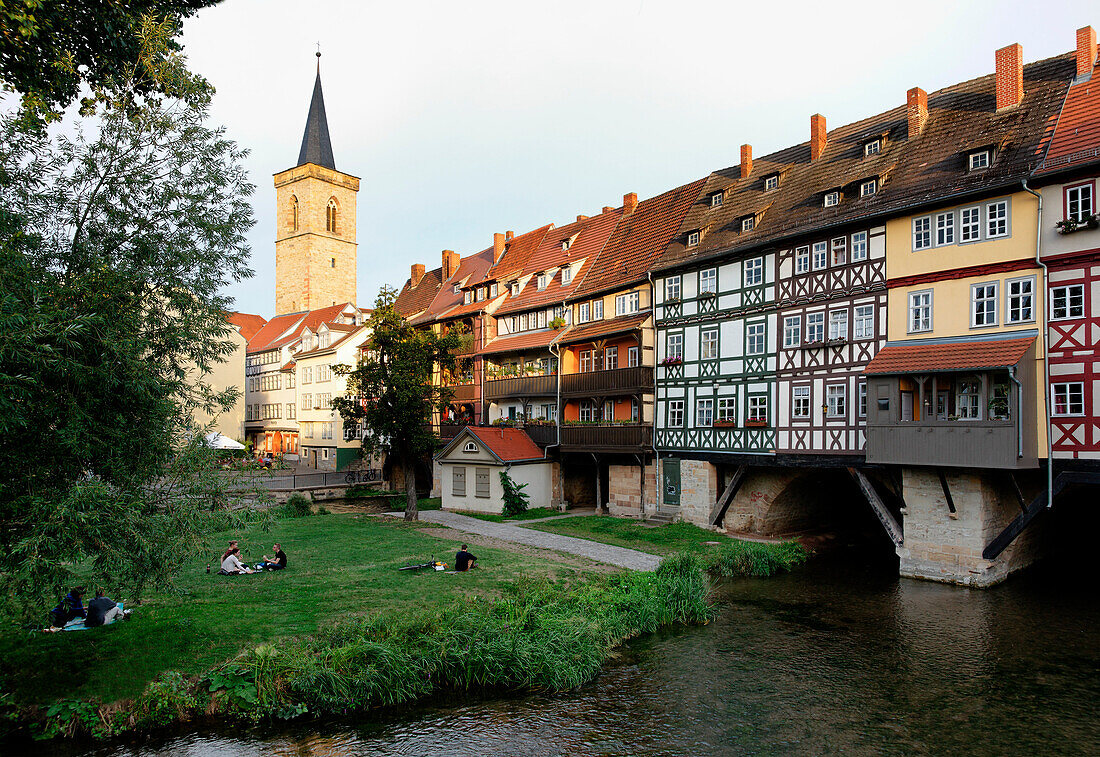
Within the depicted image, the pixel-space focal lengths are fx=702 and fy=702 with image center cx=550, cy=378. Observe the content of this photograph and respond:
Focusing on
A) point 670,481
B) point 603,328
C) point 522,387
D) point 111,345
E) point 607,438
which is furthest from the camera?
point 522,387

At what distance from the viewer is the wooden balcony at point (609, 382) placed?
2775cm

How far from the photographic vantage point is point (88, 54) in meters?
10.7

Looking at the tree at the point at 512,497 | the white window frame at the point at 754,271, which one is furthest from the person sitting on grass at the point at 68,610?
the white window frame at the point at 754,271

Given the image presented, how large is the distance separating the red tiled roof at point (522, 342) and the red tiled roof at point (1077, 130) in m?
19.5

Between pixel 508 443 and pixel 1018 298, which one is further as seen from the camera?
pixel 508 443

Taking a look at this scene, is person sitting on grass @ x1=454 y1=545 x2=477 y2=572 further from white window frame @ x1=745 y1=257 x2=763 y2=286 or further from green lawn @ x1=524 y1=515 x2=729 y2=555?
white window frame @ x1=745 y1=257 x2=763 y2=286

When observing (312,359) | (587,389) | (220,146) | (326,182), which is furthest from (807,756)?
(326,182)

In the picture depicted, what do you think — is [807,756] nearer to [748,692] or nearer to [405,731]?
[748,692]

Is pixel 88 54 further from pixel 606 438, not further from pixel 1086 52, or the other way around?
pixel 1086 52

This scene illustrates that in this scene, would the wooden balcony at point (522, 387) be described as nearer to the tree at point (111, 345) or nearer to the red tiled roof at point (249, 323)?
the tree at point (111, 345)

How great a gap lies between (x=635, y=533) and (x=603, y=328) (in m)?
9.11

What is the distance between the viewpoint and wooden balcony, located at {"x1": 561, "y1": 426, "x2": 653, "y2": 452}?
2745 centimetres

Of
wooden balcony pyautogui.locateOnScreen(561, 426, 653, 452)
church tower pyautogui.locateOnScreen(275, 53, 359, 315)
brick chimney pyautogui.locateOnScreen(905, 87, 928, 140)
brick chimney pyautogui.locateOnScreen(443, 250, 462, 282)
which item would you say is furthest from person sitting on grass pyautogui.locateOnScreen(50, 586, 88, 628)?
church tower pyautogui.locateOnScreen(275, 53, 359, 315)

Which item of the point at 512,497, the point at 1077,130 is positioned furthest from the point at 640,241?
the point at 1077,130
